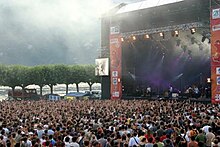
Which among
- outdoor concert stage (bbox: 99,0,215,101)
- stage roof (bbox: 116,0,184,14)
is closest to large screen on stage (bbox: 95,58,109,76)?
outdoor concert stage (bbox: 99,0,215,101)

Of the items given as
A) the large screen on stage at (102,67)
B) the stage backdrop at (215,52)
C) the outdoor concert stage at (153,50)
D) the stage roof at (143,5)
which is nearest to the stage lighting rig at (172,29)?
the outdoor concert stage at (153,50)

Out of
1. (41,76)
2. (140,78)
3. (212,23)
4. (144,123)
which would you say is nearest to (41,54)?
(41,76)

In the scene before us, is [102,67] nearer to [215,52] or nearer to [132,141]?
[215,52]

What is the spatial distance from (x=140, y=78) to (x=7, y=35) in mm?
172396

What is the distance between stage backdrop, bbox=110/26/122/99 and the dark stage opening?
1.34 m

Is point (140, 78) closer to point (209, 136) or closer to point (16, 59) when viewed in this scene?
point (209, 136)

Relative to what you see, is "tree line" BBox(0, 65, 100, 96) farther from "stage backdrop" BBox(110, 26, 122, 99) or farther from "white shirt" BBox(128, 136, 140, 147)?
"white shirt" BBox(128, 136, 140, 147)

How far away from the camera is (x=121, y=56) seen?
122 ft

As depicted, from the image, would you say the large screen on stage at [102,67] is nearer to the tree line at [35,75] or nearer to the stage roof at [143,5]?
the stage roof at [143,5]

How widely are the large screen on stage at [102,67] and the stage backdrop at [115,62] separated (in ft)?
2.87

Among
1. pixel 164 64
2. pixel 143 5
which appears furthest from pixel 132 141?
pixel 164 64

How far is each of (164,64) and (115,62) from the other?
18.1 ft

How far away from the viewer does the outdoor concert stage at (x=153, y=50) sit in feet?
108

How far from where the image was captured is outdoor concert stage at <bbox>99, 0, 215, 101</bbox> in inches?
1292
